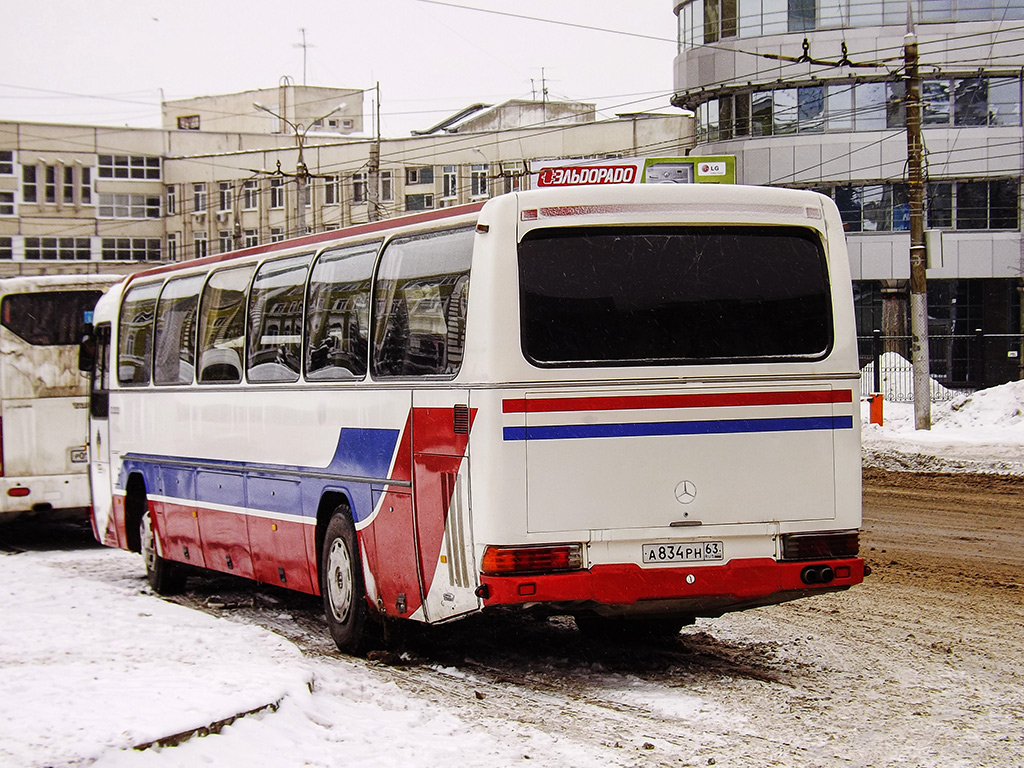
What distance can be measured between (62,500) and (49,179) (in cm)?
7192

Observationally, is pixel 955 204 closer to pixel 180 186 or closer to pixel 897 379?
pixel 897 379

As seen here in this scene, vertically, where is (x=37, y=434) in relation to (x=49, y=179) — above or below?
below

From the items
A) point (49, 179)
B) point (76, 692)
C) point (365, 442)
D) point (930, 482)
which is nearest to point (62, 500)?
point (365, 442)

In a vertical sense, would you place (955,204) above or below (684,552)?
above

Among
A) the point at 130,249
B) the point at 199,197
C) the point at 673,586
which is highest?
the point at 199,197

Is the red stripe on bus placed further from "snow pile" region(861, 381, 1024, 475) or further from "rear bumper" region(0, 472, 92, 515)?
"snow pile" region(861, 381, 1024, 475)

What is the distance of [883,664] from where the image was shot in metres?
8.98

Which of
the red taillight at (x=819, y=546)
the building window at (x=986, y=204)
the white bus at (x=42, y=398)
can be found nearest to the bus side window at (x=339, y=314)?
the red taillight at (x=819, y=546)

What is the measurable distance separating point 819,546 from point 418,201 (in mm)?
69490

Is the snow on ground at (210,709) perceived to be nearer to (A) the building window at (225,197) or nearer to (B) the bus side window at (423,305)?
(B) the bus side window at (423,305)

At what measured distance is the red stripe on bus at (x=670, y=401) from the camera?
8.27 meters

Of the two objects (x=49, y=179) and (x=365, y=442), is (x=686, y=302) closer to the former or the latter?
(x=365, y=442)

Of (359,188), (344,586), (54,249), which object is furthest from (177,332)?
(54,249)

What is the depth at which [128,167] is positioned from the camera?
86875 millimetres
